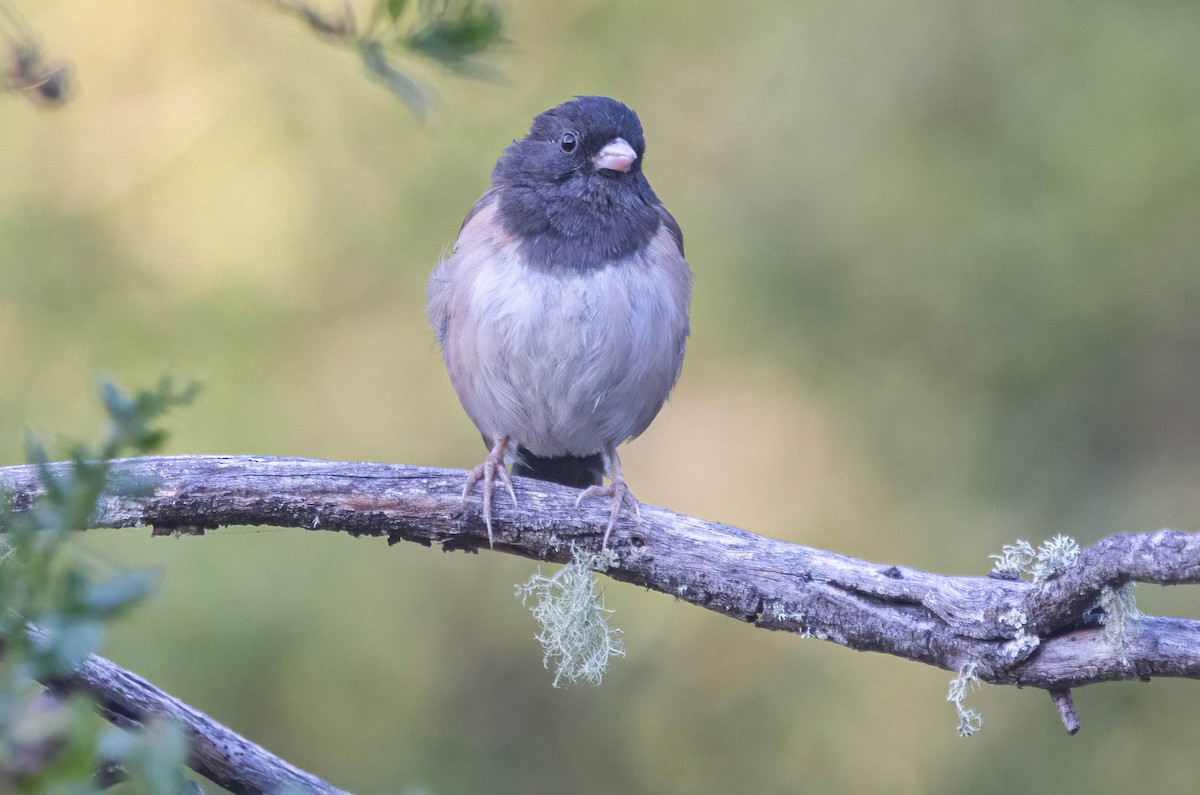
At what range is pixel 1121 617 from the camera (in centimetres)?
164

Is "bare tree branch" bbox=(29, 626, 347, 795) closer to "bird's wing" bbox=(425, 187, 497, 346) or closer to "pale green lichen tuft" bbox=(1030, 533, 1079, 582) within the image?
"pale green lichen tuft" bbox=(1030, 533, 1079, 582)

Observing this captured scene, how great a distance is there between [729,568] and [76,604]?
1501mm

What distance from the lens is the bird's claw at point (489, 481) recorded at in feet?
7.05

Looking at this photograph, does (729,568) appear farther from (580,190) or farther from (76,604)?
(76,604)

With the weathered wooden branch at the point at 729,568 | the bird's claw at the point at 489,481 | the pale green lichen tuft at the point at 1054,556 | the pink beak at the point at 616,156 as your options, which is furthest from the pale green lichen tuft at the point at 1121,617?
the pink beak at the point at 616,156

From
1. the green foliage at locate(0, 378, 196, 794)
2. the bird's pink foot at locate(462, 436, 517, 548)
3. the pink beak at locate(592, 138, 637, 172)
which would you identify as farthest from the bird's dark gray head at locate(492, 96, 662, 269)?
the green foliage at locate(0, 378, 196, 794)

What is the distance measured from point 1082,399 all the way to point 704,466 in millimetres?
1313

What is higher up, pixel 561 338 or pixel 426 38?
pixel 561 338

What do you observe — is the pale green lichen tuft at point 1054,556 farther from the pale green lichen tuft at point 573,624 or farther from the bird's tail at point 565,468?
the bird's tail at point 565,468

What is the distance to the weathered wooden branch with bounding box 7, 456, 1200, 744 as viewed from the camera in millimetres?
1720

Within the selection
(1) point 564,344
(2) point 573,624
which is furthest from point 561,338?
(2) point 573,624

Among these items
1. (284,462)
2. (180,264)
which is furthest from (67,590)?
(180,264)

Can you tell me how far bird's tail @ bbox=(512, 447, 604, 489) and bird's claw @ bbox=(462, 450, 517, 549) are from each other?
68 centimetres

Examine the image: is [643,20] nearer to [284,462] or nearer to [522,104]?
[522,104]
